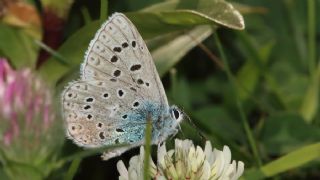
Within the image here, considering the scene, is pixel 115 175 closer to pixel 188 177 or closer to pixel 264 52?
pixel 264 52

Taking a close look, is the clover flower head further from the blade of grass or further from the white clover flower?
the blade of grass

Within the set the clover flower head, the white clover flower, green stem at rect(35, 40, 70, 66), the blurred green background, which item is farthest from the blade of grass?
green stem at rect(35, 40, 70, 66)

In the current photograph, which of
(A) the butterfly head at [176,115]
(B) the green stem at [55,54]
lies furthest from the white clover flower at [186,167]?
(B) the green stem at [55,54]

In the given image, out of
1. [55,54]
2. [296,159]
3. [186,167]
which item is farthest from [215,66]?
[186,167]

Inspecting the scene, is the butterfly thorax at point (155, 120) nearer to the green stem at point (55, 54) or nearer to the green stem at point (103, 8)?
the green stem at point (103, 8)

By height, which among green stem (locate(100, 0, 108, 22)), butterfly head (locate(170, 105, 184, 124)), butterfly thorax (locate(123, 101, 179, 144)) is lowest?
butterfly thorax (locate(123, 101, 179, 144))

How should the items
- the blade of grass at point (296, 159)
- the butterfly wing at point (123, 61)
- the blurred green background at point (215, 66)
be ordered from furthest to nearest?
the blurred green background at point (215, 66) < the blade of grass at point (296, 159) < the butterfly wing at point (123, 61)
